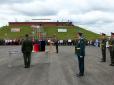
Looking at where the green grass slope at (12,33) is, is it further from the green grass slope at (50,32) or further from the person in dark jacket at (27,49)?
the person in dark jacket at (27,49)

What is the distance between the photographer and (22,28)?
136500mm

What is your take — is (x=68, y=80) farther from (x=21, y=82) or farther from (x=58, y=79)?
(x=21, y=82)

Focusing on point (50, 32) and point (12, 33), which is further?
point (12, 33)

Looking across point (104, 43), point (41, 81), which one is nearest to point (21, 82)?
point (41, 81)

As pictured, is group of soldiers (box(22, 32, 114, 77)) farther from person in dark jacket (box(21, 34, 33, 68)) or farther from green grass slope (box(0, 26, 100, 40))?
green grass slope (box(0, 26, 100, 40))

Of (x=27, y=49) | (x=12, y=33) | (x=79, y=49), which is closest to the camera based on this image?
(x=79, y=49)

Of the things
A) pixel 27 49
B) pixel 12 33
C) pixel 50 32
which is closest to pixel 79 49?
pixel 27 49

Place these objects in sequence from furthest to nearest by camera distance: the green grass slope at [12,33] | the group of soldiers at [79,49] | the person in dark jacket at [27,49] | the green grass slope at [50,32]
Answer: the green grass slope at [12,33], the green grass slope at [50,32], the person in dark jacket at [27,49], the group of soldiers at [79,49]

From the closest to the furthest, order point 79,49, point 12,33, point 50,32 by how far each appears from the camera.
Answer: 1. point 79,49
2. point 50,32
3. point 12,33

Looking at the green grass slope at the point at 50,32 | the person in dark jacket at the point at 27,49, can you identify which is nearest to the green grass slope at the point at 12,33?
the green grass slope at the point at 50,32

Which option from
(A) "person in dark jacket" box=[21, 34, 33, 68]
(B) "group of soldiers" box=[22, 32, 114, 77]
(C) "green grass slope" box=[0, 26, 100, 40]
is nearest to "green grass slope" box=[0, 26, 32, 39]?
(C) "green grass slope" box=[0, 26, 100, 40]

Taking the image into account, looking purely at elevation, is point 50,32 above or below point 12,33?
above

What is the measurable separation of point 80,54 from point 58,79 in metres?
1.92

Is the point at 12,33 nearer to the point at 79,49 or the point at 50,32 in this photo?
the point at 50,32
